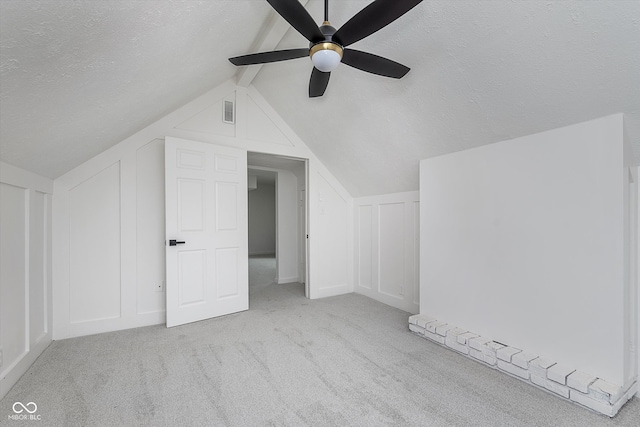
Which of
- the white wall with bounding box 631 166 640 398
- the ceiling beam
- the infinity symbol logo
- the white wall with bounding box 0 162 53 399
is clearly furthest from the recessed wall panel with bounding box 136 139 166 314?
the white wall with bounding box 631 166 640 398

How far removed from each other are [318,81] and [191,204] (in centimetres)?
203

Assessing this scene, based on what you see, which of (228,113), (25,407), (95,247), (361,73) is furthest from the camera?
(228,113)

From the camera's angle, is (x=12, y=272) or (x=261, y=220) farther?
(x=261, y=220)

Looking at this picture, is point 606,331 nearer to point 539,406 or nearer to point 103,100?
point 539,406

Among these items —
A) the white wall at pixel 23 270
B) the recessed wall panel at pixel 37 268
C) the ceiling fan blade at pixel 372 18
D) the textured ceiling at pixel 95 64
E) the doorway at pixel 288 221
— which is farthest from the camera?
the doorway at pixel 288 221

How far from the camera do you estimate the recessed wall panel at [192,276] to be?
3.03m

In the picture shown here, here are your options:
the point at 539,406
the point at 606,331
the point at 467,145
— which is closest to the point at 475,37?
the point at 467,145

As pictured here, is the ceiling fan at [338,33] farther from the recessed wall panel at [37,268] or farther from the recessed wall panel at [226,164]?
A: the recessed wall panel at [37,268]

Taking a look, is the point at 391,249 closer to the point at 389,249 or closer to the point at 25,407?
the point at 389,249

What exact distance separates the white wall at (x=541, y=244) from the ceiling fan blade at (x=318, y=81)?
142 cm

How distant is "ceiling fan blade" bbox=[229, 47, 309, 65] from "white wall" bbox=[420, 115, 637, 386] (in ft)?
5.73

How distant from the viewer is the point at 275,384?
193 centimetres

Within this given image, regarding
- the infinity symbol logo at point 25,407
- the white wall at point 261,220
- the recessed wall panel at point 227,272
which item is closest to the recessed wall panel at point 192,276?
the recessed wall panel at point 227,272

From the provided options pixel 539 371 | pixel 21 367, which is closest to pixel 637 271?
pixel 539 371
